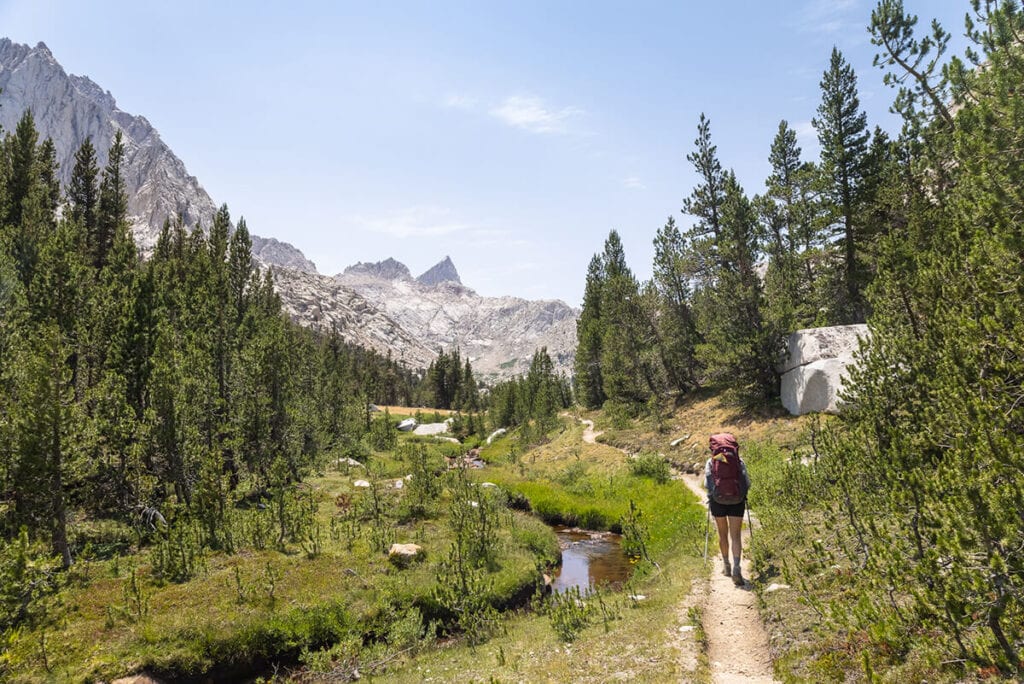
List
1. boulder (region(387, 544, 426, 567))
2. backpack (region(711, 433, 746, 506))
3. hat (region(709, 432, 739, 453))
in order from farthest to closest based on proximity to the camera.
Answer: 1. boulder (region(387, 544, 426, 567))
2. hat (region(709, 432, 739, 453))
3. backpack (region(711, 433, 746, 506))

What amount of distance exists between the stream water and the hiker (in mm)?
5011

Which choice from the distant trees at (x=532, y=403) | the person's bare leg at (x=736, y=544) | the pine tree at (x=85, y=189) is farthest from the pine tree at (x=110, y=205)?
the person's bare leg at (x=736, y=544)

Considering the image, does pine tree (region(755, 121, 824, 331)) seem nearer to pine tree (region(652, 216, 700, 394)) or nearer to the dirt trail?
pine tree (region(652, 216, 700, 394))

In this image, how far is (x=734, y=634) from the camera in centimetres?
872

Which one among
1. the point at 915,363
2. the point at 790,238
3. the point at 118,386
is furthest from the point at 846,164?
the point at 118,386

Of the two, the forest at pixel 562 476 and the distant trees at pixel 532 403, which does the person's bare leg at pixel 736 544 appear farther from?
the distant trees at pixel 532 403

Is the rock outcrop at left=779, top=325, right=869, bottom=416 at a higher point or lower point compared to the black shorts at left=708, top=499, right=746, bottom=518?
higher

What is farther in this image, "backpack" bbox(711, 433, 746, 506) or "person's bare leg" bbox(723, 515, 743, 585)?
"person's bare leg" bbox(723, 515, 743, 585)

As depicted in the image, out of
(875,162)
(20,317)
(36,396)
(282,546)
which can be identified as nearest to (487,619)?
(282,546)

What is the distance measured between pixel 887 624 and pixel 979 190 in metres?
12.1

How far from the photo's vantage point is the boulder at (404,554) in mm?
17031

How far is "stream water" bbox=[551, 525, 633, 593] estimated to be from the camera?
16.8 meters

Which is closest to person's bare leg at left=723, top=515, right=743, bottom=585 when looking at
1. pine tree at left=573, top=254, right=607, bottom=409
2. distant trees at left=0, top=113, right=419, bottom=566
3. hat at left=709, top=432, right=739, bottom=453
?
hat at left=709, top=432, right=739, bottom=453

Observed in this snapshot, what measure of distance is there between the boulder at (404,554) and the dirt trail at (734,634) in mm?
9991
